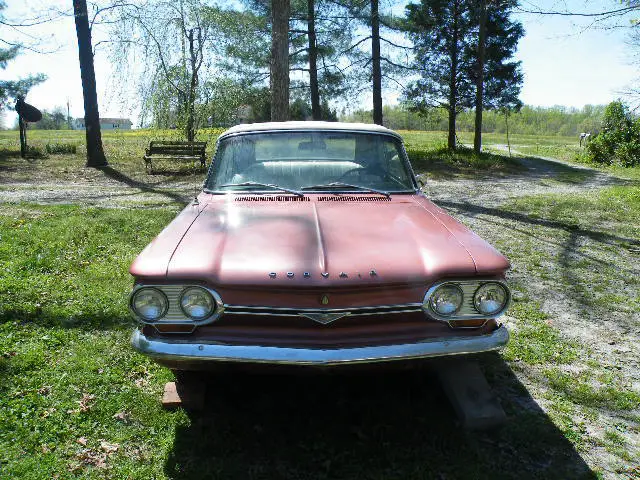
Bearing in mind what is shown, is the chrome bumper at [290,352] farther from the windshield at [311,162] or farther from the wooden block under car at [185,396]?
the windshield at [311,162]

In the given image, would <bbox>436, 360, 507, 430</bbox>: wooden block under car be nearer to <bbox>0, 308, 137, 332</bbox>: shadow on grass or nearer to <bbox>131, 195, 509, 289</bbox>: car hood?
<bbox>131, 195, 509, 289</bbox>: car hood

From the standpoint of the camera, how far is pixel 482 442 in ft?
8.92

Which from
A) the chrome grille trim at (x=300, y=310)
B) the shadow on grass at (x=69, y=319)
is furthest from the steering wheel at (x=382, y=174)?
the shadow on grass at (x=69, y=319)

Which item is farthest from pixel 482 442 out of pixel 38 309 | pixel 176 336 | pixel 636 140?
pixel 636 140

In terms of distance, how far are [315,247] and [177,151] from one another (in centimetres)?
1320

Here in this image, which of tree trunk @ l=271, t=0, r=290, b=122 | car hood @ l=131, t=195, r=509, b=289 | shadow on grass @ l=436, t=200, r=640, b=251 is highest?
tree trunk @ l=271, t=0, r=290, b=122

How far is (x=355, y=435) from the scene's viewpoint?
2.78 metres

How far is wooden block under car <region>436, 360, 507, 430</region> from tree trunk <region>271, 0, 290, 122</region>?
7.42 metres

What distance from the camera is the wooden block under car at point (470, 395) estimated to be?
2.74 m

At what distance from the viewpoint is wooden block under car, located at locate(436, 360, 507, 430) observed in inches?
108

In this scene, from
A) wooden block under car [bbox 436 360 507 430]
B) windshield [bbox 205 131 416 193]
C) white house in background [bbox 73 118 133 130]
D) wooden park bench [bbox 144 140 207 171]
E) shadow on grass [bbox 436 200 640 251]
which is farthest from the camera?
white house in background [bbox 73 118 133 130]

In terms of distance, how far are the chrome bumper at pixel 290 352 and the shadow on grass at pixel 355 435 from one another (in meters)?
0.17

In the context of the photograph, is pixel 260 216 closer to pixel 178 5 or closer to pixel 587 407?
pixel 587 407

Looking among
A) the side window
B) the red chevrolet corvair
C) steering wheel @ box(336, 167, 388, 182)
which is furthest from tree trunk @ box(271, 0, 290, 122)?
the red chevrolet corvair
